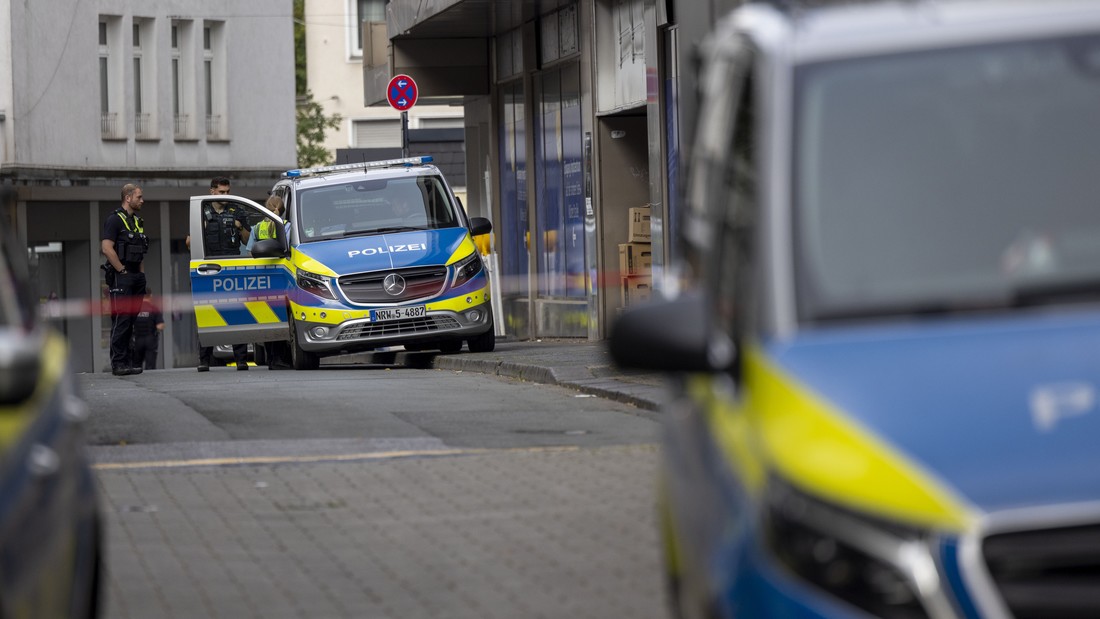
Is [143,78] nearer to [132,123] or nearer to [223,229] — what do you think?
[132,123]

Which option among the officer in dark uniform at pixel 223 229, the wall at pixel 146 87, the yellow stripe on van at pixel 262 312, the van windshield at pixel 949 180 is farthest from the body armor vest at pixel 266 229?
the wall at pixel 146 87

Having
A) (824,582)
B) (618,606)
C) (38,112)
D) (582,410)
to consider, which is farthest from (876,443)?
(38,112)

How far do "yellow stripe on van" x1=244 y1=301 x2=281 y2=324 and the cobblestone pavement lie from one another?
10283mm

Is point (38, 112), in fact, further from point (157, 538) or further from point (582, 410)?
point (157, 538)

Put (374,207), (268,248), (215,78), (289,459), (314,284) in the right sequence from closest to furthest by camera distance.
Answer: (289,459), (314,284), (268,248), (374,207), (215,78)

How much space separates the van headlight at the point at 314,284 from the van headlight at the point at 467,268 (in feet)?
4.29

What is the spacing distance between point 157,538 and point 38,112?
106ft

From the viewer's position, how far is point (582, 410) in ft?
47.9

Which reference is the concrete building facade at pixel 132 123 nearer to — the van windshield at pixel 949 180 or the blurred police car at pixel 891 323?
the blurred police car at pixel 891 323

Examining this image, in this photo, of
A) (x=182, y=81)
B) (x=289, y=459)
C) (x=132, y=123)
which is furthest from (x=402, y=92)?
(x=182, y=81)

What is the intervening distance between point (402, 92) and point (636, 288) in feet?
19.1

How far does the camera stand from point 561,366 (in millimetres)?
18125

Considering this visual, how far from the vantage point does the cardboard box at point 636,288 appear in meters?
22.8

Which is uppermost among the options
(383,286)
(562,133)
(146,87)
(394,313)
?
(146,87)
